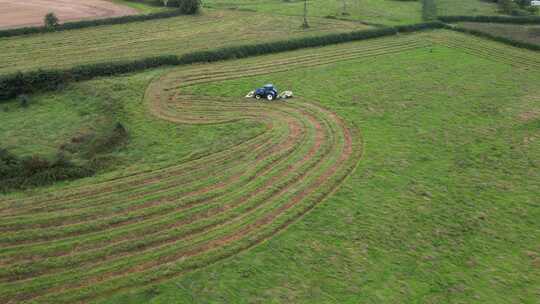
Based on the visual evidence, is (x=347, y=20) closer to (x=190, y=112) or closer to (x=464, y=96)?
(x=464, y=96)

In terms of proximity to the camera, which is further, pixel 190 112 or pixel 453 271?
pixel 190 112

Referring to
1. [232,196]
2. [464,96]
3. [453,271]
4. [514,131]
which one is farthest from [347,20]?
[453,271]

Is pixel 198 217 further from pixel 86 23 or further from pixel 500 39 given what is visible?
pixel 500 39

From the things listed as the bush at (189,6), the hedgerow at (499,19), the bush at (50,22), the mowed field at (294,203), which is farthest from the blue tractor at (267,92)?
the hedgerow at (499,19)

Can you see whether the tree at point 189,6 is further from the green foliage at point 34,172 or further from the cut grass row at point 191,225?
the green foliage at point 34,172

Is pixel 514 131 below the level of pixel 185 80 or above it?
below

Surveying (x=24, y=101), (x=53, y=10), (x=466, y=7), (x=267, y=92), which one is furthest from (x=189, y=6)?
(x=466, y=7)

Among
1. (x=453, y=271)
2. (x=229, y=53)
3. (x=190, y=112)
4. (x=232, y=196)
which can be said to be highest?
(x=229, y=53)
